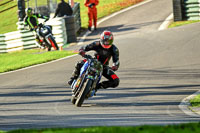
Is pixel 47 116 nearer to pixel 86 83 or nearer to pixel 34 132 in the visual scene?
pixel 86 83

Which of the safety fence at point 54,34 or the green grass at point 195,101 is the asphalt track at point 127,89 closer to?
the green grass at point 195,101

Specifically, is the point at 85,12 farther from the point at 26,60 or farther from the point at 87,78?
the point at 87,78

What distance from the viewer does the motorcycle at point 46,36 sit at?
2088cm

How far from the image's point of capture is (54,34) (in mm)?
22203

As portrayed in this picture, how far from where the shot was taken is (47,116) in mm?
9516

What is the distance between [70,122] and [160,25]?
1452 centimetres

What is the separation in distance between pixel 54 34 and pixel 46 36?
1238 mm

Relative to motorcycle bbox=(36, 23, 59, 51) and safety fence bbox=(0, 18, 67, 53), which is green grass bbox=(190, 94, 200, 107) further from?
safety fence bbox=(0, 18, 67, 53)

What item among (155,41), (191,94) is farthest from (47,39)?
(191,94)

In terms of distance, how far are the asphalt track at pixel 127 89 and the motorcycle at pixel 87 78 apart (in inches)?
13.0

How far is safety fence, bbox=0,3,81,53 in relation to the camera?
72.2ft

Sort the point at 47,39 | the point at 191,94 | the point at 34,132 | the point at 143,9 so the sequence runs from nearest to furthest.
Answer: the point at 34,132 < the point at 191,94 < the point at 47,39 < the point at 143,9

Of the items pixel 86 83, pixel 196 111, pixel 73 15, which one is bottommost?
pixel 196 111

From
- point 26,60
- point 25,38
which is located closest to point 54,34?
point 25,38
